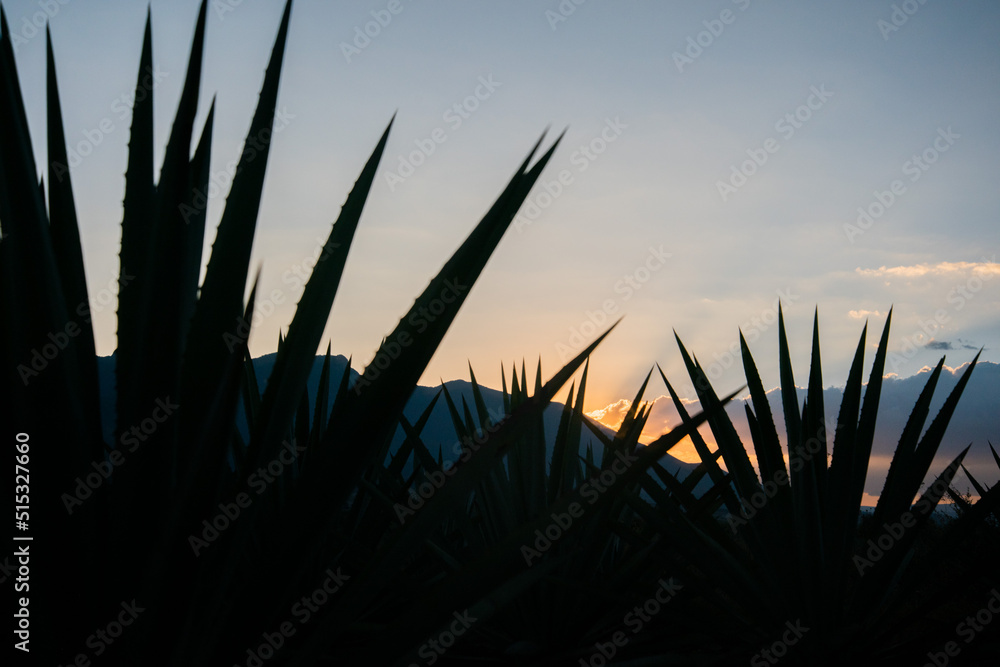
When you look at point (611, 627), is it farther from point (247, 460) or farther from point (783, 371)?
point (247, 460)

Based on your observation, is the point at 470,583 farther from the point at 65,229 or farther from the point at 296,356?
the point at 65,229

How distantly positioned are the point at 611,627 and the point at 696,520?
690 mm

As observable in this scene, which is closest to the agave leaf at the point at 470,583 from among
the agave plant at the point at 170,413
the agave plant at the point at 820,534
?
the agave plant at the point at 170,413

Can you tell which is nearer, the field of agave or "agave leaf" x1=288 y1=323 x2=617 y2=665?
the field of agave

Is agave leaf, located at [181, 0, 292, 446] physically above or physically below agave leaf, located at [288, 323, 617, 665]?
above

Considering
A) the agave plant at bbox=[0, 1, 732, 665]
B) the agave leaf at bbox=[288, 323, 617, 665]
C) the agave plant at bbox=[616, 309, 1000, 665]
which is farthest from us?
the agave plant at bbox=[616, 309, 1000, 665]

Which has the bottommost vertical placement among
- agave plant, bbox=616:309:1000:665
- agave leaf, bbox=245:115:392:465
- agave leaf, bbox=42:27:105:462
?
agave plant, bbox=616:309:1000:665

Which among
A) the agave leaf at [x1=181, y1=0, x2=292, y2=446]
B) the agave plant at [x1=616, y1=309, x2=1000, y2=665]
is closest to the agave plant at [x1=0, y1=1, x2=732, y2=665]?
the agave leaf at [x1=181, y1=0, x2=292, y2=446]

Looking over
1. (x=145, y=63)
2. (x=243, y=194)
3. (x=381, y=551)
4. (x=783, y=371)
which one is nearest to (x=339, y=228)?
(x=243, y=194)

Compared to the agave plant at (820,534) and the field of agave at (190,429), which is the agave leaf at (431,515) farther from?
the agave plant at (820,534)

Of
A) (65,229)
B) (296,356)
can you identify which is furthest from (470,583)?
(65,229)

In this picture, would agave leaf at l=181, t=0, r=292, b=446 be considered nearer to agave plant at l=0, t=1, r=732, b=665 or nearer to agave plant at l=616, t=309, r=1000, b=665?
agave plant at l=0, t=1, r=732, b=665

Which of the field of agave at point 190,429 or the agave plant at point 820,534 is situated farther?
the agave plant at point 820,534

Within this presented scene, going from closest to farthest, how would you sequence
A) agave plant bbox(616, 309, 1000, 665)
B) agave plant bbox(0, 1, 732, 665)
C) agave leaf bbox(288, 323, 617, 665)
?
agave plant bbox(0, 1, 732, 665) < agave leaf bbox(288, 323, 617, 665) < agave plant bbox(616, 309, 1000, 665)
